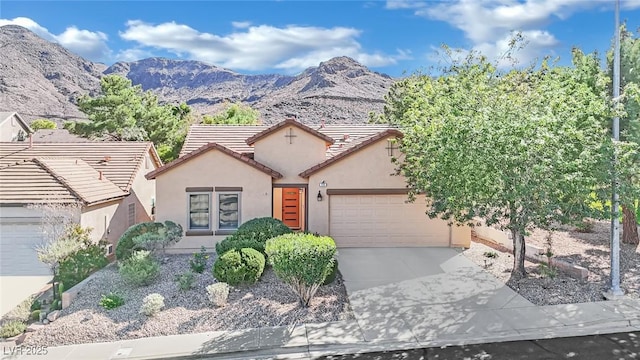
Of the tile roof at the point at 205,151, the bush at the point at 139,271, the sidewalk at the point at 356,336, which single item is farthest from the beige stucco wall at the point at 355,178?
the sidewalk at the point at 356,336

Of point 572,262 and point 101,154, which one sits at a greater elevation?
point 101,154

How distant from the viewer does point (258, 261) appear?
12.0 metres

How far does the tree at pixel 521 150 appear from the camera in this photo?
410 inches

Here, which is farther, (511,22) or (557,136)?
(511,22)

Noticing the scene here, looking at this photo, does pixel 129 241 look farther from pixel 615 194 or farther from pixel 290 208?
pixel 615 194

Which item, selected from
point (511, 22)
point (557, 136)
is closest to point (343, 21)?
point (511, 22)

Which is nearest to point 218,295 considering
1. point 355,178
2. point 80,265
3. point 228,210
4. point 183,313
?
point 183,313

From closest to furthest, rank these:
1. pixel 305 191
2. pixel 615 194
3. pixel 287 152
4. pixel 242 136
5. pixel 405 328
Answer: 1. pixel 405 328
2. pixel 615 194
3. pixel 305 191
4. pixel 287 152
5. pixel 242 136

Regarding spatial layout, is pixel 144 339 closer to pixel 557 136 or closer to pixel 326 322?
pixel 326 322

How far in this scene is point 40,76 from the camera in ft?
313

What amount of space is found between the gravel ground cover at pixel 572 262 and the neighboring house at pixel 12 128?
1472 inches

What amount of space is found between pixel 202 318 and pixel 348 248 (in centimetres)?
837

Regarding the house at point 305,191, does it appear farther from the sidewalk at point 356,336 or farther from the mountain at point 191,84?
the mountain at point 191,84

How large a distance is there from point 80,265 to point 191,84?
3924 inches
